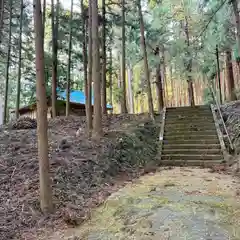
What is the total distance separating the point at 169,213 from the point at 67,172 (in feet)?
8.35

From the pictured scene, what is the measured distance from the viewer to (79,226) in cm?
445

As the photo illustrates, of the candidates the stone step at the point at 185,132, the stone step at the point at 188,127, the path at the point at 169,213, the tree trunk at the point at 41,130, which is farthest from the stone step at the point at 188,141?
the tree trunk at the point at 41,130

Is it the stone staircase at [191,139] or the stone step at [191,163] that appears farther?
the stone staircase at [191,139]

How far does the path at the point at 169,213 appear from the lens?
392 centimetres

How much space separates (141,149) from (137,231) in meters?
5.62

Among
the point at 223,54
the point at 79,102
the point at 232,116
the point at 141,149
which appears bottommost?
the point at 141,149

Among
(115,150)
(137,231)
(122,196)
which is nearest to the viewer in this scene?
(137,231)

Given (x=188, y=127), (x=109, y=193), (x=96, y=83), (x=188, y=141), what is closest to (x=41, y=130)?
(x=109, y=193)

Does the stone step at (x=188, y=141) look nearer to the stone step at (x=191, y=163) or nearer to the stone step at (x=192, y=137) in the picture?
the stone step at (x=192, y=137)

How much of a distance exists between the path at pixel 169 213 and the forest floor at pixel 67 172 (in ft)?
1.29

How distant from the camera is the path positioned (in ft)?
12.9

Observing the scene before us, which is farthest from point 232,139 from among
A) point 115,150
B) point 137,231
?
point 137,231

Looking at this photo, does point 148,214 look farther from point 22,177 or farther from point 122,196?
point 22,177

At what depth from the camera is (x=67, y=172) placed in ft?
20.6
